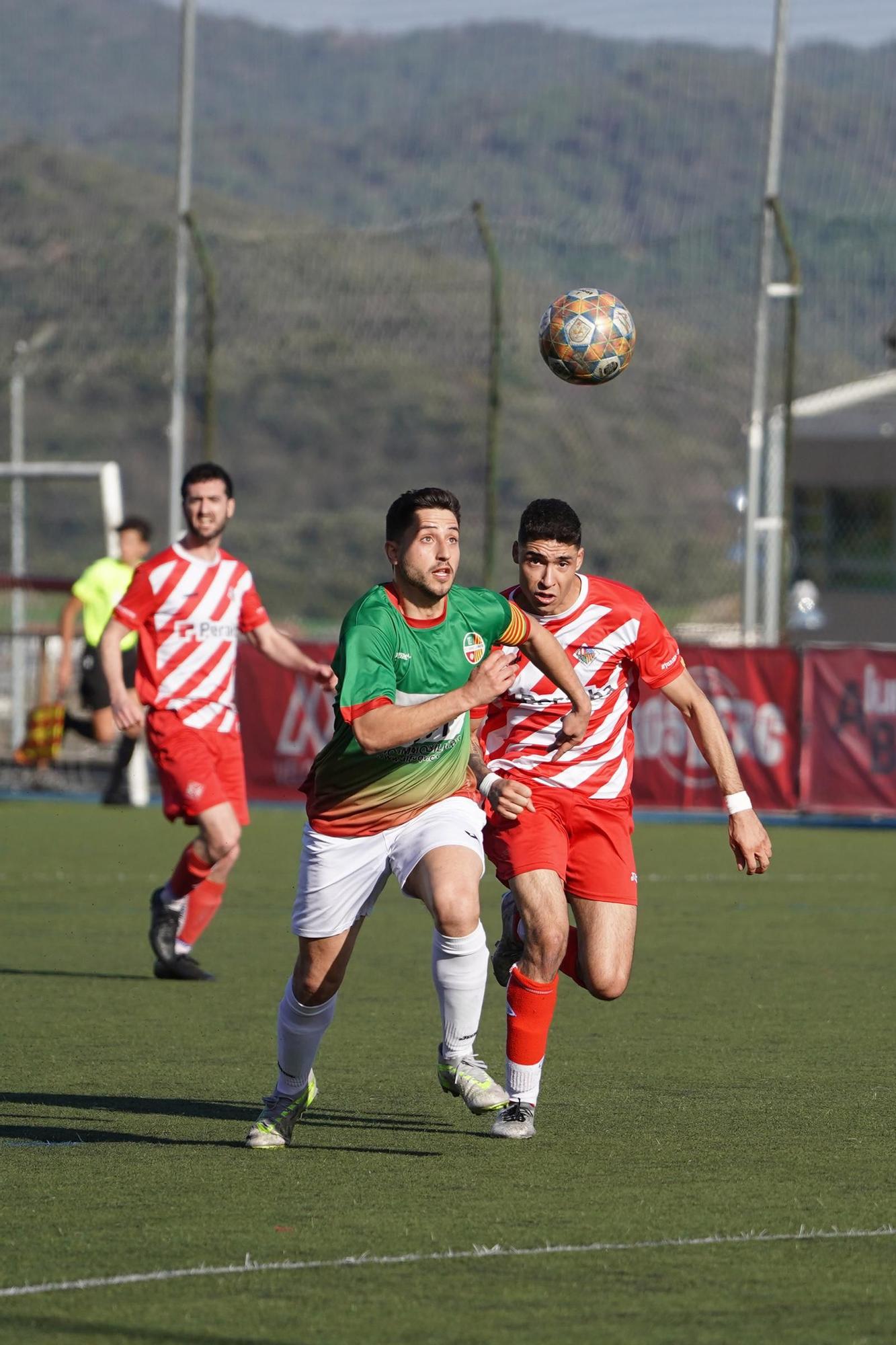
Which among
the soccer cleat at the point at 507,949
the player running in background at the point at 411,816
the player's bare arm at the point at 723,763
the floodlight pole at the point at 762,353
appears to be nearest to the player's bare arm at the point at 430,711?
the player running in background at the point at 411,816

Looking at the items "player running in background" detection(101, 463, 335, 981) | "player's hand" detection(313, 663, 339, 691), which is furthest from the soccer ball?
"player running in background" detection(101, 463, 335, 981)

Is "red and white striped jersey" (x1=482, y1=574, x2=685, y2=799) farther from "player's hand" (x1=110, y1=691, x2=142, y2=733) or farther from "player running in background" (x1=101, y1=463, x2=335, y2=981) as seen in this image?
"player running in background" (x1=101, y1=463, x2=335, y2=981)

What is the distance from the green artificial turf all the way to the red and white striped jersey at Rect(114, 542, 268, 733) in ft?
4.18

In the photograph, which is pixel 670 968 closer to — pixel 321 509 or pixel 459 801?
pixel 459 801

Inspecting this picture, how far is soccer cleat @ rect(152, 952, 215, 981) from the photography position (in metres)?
9.79

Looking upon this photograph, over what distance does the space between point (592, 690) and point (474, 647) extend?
849 millimetres

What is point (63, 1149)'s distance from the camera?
621cm

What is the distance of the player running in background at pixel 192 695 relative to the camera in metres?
9.79

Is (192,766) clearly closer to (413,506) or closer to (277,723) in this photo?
(413,506)

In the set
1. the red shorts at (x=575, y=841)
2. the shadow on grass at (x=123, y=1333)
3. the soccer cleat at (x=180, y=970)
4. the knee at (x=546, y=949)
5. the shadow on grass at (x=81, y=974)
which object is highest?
the red shorts at (x=575, y=841)

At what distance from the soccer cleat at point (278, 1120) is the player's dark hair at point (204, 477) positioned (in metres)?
3.80

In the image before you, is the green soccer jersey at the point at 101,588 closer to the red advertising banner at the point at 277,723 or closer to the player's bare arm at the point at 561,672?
the red advertising banner at the point at 277,723

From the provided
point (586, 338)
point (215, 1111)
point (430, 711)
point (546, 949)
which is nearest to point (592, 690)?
point (546, 949)

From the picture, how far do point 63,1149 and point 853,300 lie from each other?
60.2 feet
